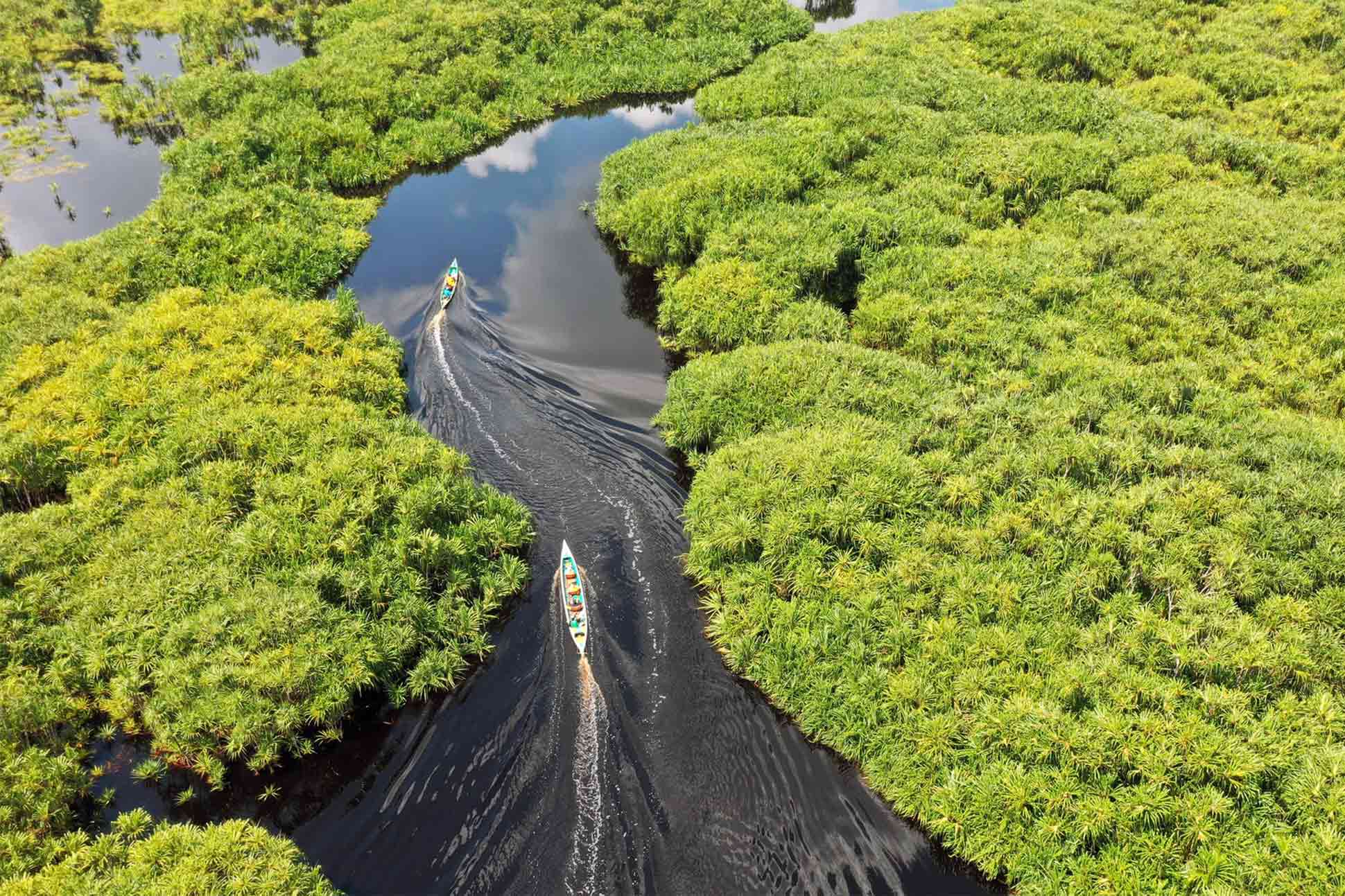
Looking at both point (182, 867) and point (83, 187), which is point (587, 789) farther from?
point (83, 187)

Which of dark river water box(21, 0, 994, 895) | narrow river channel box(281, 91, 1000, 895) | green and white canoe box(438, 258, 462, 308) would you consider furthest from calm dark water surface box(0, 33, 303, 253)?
dark river water box(21, 0, 994, 895)

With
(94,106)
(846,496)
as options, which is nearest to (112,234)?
(94,106)

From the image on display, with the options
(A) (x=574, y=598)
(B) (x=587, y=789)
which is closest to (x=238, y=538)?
(A) (x=574, y=598)

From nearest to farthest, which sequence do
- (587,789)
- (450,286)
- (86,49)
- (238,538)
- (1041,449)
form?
(587,789) < (238,538) < (1041,449) < (450,286) < (86,49)

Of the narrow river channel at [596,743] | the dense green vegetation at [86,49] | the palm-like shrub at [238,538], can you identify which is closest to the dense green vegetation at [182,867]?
the narrow river channel at [596,743]

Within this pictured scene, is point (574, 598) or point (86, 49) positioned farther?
point (86, 49)

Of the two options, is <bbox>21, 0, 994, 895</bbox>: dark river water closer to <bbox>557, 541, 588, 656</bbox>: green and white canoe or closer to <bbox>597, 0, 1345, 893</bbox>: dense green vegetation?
<bbox>557, 541, 588, 656</bbox>: green and white canoe

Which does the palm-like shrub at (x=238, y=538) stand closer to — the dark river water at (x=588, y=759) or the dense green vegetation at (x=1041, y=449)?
the dark river water at (x=588, y=759)
